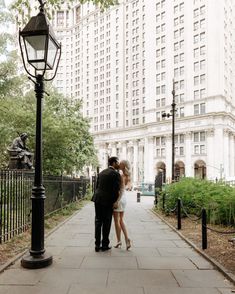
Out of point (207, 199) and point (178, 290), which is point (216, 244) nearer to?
point (178, 290)

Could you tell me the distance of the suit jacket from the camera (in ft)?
26.2

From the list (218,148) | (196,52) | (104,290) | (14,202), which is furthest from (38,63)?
(196,52)

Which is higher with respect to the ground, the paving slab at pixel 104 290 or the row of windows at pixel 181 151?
the row of windows at pixel 181 151

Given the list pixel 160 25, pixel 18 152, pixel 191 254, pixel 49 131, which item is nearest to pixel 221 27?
pixel 160 25

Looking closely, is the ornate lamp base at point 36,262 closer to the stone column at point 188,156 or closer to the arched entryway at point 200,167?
the arched entryway at point 200,167

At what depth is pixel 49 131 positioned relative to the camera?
20.1 m

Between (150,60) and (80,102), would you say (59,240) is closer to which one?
(80,102)

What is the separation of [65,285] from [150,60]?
80190mm

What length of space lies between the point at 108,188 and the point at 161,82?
73073mm

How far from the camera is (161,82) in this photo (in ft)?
259

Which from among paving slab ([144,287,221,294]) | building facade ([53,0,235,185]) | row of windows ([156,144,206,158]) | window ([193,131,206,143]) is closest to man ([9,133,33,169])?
paving slab ([144,287,221,294])

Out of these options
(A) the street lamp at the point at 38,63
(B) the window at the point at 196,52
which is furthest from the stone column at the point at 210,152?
(A) the street lamp at the point at 38,63

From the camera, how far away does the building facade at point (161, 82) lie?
70438mm

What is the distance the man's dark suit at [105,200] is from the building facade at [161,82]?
49661 millimetres
